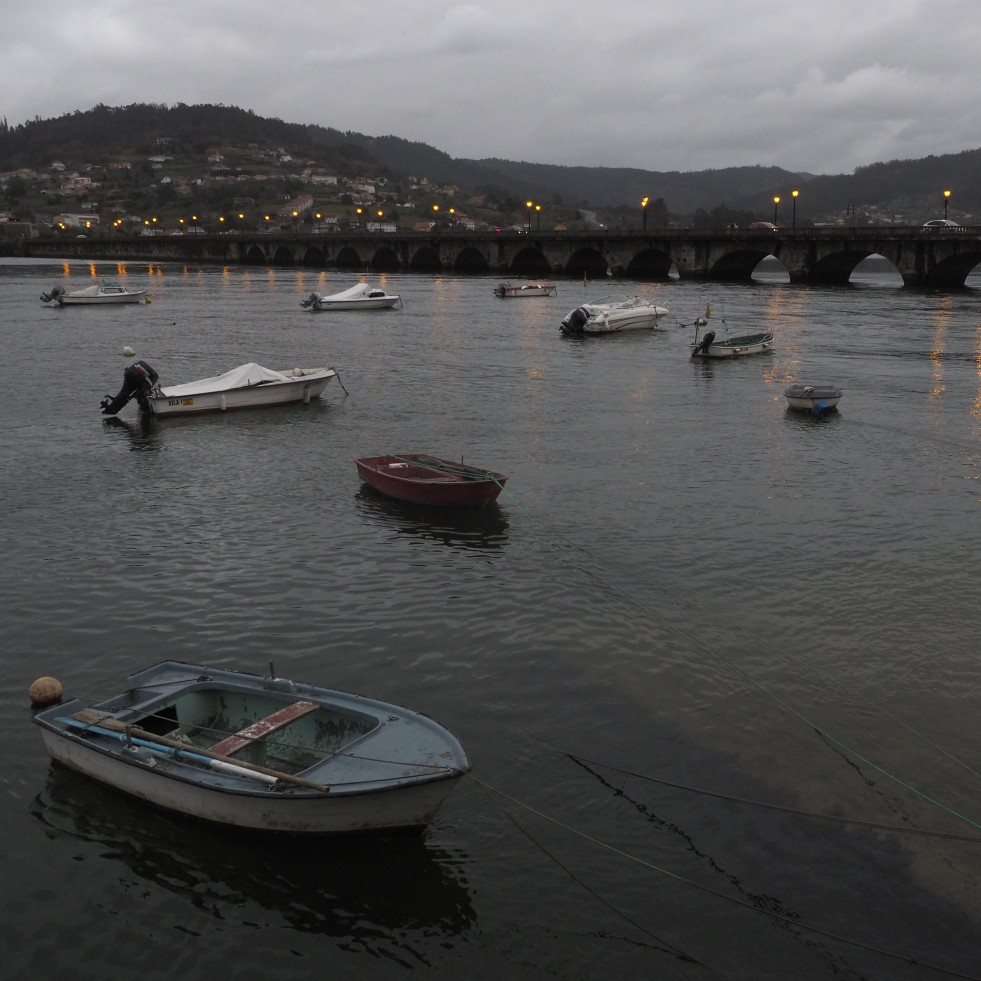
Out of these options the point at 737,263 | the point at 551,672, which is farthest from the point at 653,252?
the point at 551,672

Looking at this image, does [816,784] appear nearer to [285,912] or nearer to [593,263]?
[285,912]

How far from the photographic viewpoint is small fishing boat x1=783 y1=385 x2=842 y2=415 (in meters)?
38.1

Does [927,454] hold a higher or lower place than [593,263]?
lower

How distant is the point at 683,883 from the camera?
11148 mm

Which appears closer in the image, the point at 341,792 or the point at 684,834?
the point at 341,792

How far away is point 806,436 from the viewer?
34.8 m

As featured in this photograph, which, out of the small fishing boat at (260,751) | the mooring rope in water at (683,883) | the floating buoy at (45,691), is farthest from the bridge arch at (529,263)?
the mooring rope in water at (683,883)

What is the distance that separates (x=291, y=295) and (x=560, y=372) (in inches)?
2495

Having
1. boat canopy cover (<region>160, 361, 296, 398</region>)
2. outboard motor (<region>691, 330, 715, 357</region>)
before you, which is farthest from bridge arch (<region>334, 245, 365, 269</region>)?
boat canopy cover (<region>160, 361, 296, 398</region>)

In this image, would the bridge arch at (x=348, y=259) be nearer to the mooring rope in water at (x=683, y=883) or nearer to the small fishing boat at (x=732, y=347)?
the small fishing boat at (x=732, y=347)

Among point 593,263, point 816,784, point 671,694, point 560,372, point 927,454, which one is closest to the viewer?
point 816,784

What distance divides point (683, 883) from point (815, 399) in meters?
30.2

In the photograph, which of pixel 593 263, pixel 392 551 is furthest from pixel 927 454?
pixel 593 263

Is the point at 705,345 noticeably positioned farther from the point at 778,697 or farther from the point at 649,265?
the point at 649,265
